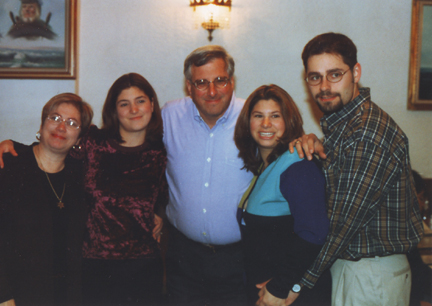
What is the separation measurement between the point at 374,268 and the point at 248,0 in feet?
8.31

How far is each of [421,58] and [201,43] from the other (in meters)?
2.01

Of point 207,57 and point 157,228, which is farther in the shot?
point 157,228

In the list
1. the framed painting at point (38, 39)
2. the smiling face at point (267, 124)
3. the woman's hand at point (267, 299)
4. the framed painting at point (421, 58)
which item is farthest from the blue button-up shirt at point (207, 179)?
the framed painting at point (421, 58)

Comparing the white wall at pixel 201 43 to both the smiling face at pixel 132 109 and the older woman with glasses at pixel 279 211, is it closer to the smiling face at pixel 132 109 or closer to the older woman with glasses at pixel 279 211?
the smiling face at pixel 132 109

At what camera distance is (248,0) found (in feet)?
10.9

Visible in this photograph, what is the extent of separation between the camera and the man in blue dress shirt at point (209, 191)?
2.31 m

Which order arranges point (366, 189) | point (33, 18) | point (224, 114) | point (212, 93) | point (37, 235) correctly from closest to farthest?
1. point (366, 189)
2. point (37, 235)
3. point (212, 93)
4. point (224, 114)
5. point (33, 18)

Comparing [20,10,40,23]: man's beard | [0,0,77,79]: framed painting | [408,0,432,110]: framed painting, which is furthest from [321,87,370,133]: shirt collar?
[20,10,40,23]: man's beard

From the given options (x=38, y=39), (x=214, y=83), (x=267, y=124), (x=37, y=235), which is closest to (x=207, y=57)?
(x=214, y=83)

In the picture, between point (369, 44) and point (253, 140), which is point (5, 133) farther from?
point (369, 44)

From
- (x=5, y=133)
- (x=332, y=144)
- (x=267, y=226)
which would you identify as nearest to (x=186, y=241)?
(x=267, y=226)

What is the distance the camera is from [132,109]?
222 cm

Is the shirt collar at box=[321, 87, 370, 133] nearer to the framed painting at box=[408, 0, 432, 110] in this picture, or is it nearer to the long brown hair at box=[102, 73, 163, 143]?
the long brown hair at box=[102, 73, 163, 143]

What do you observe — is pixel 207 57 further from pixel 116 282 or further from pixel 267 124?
pixel 116 282
